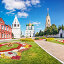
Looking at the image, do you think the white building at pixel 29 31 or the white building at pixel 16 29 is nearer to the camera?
the white building at pixel 16 29

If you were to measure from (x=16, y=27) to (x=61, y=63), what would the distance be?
59.1 meters

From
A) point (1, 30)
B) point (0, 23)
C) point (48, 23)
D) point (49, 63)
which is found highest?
point (48, 23)

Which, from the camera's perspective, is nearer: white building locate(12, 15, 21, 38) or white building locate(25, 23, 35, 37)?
white building locate(12, 15, 21, 38)

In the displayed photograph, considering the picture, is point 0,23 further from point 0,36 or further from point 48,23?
point 48,23

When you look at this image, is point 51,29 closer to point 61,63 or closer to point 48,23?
point 61,63

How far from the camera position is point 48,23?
118750 millimetres

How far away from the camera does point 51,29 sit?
53.5m

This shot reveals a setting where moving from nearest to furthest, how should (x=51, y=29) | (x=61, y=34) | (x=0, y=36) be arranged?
1. (x=0, y=36)
2. (x=61, y=34)
3. (x=51, y=29)

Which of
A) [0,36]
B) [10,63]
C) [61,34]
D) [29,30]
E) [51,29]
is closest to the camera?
[10,63]

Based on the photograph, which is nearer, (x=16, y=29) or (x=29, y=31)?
(x=16, y=29)

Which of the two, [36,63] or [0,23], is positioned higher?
[0,23]

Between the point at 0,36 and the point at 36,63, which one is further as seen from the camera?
the point at 0,36

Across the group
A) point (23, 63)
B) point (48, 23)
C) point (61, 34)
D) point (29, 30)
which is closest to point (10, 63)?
point (23, 63)

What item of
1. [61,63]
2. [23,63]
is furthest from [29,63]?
[61,63]
